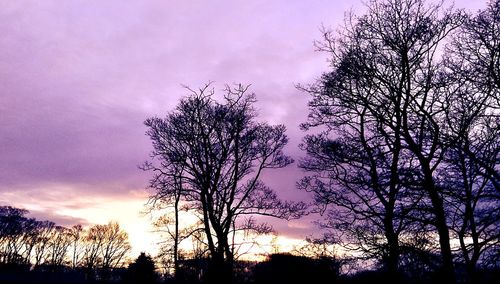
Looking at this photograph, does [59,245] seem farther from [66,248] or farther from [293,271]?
[293,271]

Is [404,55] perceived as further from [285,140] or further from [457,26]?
[285,140]

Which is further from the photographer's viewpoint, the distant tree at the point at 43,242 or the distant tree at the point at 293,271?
the distant tree at the point at 43,242

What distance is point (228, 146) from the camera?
17406 mm

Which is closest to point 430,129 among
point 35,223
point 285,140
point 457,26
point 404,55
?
point 404,55

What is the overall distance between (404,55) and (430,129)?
2124mm

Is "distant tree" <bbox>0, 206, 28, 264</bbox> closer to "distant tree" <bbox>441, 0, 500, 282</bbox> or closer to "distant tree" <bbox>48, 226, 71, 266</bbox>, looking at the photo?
"distant tree" <bbox>48, 226, 71, 266</bbox>

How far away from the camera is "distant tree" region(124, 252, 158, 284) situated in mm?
33812

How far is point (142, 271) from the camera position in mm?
34062

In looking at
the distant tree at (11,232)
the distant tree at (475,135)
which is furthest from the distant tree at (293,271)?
the distant tree at (11,232)

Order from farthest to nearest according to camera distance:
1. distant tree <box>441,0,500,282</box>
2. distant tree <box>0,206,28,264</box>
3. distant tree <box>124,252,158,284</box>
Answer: distant tree <box>0,206,28,264</box> < distant tree <box>124,252,158,284</box> < distant tree <box>441,0,500,282</box>

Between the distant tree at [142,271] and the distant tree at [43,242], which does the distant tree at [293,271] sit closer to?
the distant tree at [142,271]

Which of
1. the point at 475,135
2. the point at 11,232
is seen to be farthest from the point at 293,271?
the point at 11,232

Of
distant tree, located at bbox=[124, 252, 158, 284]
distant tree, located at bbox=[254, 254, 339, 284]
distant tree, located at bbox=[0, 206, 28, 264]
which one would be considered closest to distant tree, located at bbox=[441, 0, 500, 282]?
distant tree, located at bbox=[254, 254, 339, 284]

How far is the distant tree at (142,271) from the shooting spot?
33.8m
